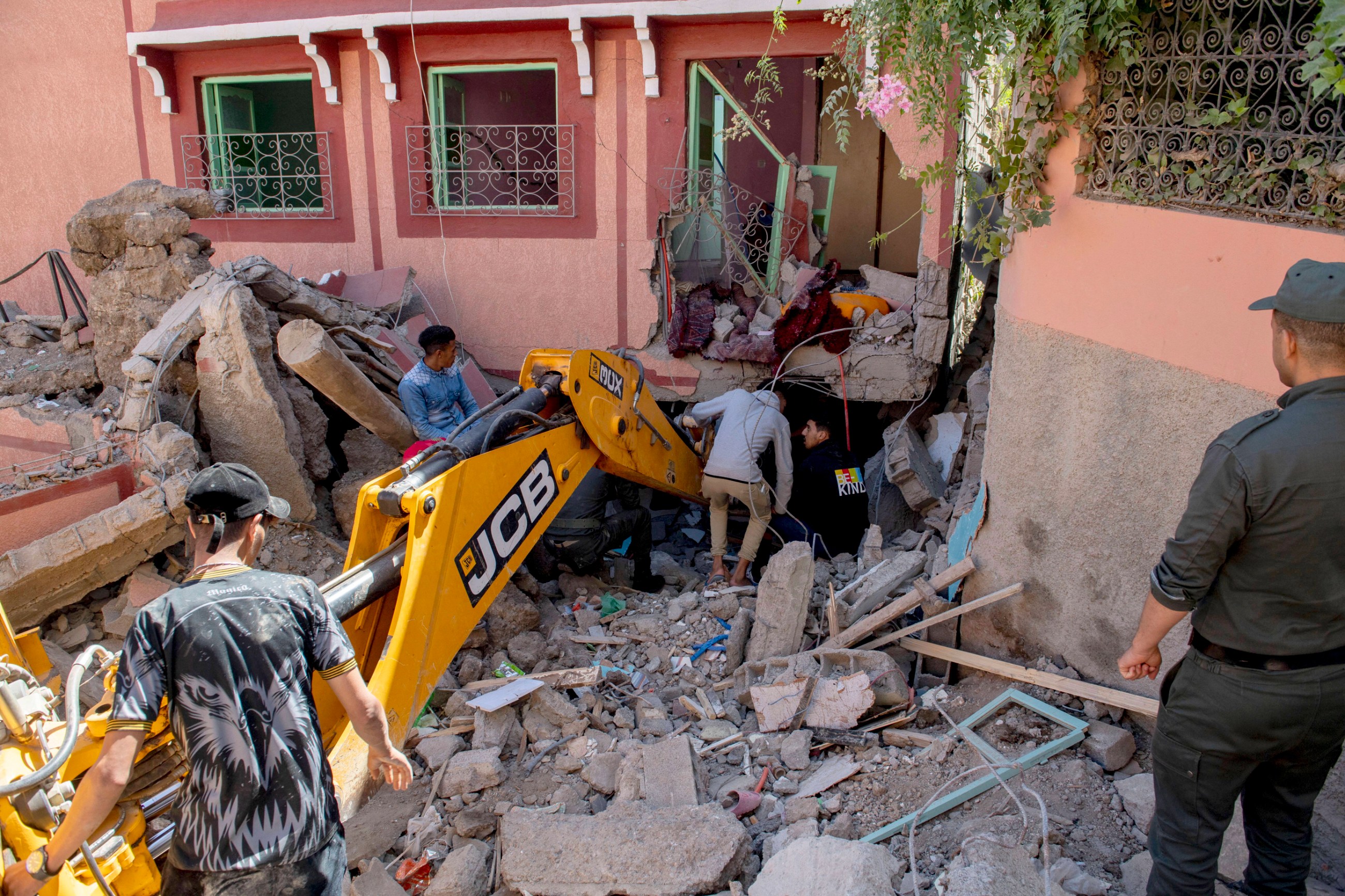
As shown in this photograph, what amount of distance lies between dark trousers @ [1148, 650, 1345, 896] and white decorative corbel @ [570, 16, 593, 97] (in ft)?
24.8

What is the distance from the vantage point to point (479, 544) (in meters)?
3.90

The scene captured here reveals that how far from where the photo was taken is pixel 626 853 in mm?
3311

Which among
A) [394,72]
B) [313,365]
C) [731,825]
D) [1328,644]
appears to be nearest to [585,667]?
[731,825]

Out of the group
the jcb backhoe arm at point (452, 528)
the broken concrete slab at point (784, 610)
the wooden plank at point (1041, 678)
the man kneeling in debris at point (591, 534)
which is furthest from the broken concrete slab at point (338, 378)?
Result: the wooden plank at point (1041, 678)

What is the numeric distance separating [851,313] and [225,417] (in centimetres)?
511

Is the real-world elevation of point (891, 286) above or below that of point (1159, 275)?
below

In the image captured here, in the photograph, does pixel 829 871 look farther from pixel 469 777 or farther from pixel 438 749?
pixel 438 749

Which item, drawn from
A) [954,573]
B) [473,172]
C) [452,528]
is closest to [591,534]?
[452,528]

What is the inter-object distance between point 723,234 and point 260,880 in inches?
285

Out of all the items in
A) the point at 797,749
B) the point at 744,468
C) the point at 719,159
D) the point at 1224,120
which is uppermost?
the point at 719,159

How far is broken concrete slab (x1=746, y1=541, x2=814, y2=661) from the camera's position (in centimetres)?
480

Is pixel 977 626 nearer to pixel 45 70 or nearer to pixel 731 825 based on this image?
pixel 731 825

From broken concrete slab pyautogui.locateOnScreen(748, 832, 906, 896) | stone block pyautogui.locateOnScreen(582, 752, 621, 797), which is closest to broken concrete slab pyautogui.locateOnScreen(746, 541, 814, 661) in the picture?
stone block pyautogui.locateOnScreen(582, 752, 621, 797)

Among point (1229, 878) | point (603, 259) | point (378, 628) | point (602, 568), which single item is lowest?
point (602, 568)
